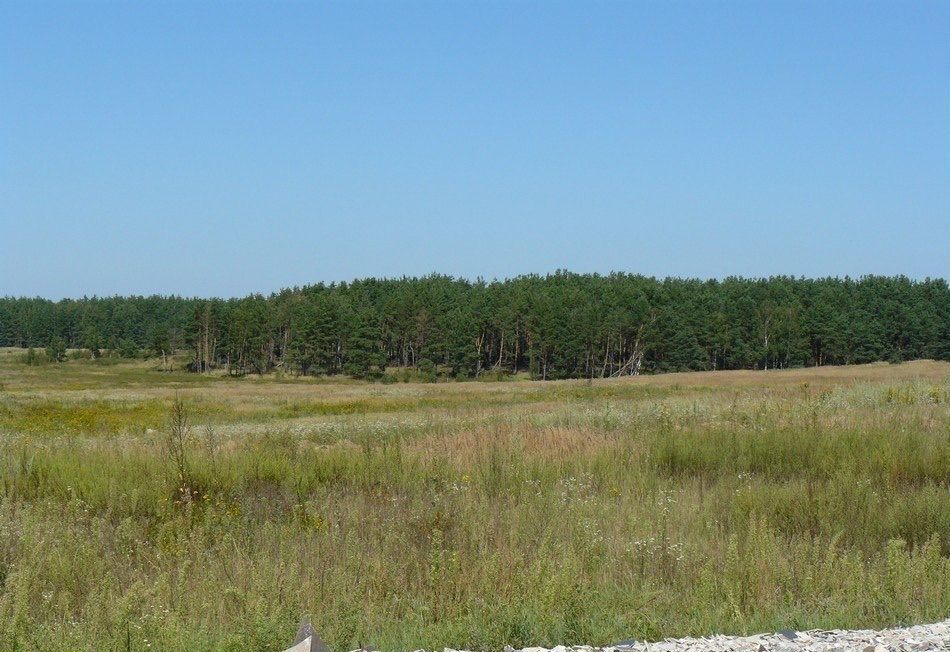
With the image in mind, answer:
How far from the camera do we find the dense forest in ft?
379

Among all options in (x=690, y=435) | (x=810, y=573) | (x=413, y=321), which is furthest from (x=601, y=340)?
(x=810, y=573)

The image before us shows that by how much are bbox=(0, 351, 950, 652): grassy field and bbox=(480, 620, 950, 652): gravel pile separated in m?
0.29

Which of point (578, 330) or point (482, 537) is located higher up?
point (578, 330)

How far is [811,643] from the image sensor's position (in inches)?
198

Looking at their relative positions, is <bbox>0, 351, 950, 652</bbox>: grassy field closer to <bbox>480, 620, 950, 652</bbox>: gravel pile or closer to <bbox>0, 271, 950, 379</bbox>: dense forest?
<bbox>480, 620, 950, 652</bbox>: gravel pile

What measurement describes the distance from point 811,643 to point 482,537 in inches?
120

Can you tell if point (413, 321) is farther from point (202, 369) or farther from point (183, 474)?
point (183, 474)

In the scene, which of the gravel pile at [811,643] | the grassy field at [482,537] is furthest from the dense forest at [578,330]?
the gravel pile at [811,643]

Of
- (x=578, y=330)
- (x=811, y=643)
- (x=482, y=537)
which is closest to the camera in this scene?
(x=811, y=643)

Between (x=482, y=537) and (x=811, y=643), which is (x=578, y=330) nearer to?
(x=482, y=537)

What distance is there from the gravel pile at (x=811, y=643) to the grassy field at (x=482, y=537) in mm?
292

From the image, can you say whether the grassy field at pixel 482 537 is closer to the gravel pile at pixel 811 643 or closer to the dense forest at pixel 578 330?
the gravel pile at pixel 811 643

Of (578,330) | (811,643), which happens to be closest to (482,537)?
(811,643)

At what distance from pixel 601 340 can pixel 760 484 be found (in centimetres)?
10404
